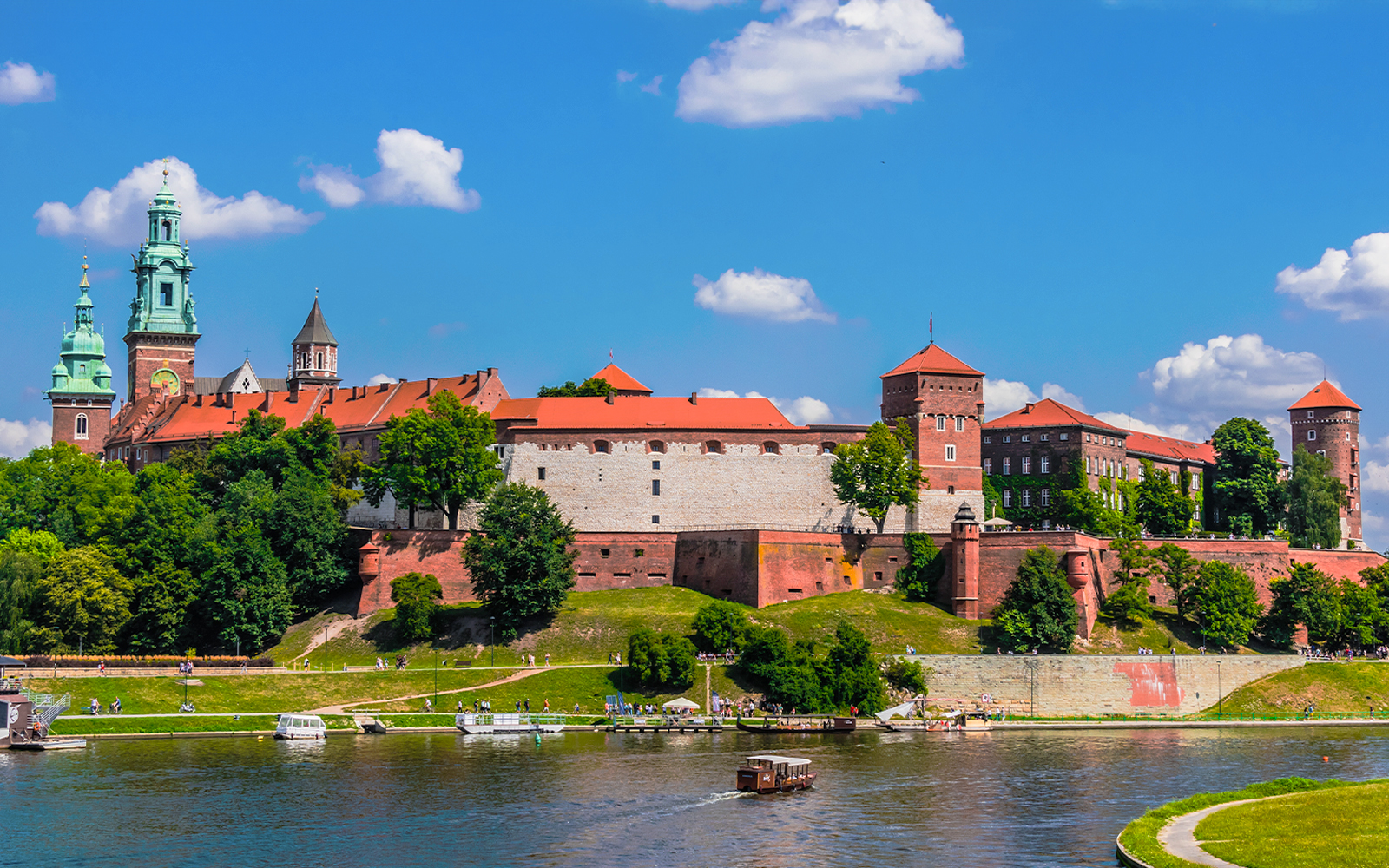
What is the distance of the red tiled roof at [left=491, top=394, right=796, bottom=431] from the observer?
92938mm

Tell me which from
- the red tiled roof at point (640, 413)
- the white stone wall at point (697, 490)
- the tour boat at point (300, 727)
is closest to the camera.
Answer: the tour boat at point (300, 727)

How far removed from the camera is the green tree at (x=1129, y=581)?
270 ft

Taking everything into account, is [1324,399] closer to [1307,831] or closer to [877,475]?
[877,475]

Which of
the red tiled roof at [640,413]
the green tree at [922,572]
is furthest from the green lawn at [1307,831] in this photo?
the red tiled roof at [640,413]

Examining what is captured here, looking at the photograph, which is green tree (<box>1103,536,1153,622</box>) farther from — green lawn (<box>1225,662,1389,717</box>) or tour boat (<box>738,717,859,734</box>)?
tour boat (<box>738,717,859,734</box>)

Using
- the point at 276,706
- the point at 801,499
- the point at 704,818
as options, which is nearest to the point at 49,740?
the point at 276,706

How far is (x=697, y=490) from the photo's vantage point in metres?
91.8

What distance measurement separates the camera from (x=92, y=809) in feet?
150

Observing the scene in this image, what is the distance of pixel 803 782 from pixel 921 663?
24.7m

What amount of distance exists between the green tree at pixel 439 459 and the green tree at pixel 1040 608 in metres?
29.4

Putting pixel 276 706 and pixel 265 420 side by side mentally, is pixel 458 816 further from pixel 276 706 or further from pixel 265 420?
pixel 265 420

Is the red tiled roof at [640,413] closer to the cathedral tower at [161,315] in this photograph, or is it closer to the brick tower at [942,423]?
the brick tower at [942,423]

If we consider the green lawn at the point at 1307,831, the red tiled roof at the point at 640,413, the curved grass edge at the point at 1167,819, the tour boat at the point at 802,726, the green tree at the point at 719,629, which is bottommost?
the tour boat at the point at 802,726

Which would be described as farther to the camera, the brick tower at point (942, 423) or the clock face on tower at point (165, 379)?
the clock face on tower at point (165, 379)
